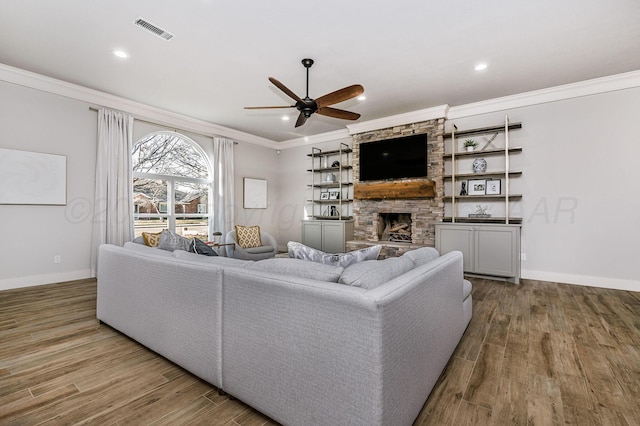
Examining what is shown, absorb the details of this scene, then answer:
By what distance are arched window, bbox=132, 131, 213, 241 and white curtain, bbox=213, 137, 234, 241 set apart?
0.17 m

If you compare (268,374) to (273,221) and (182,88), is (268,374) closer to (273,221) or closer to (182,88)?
(182,88)

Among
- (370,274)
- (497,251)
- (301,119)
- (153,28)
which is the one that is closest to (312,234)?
(301,119)

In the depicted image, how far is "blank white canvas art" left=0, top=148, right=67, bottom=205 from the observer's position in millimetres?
3832

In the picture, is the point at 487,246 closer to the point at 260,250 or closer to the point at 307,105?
the point at 307,105

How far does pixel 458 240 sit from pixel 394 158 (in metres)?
1.87

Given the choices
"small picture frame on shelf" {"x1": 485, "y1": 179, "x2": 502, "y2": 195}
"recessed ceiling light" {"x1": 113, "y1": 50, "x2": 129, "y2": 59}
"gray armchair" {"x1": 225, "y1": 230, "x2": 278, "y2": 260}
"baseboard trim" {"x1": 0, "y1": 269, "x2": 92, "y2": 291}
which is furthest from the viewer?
"gray armchair" {"x1": 225, "y1": 230, "x2": 278, "y2": 260}

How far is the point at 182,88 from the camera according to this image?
4375 mm

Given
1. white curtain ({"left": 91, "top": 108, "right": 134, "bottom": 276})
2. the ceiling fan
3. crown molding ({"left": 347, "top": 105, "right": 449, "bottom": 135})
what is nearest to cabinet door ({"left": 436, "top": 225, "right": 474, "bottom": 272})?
crown molding ({"left": 347, "top": 105, "right": 449, "bottom": 135})

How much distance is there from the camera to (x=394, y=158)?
5562mm

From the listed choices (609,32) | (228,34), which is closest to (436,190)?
(609,32)

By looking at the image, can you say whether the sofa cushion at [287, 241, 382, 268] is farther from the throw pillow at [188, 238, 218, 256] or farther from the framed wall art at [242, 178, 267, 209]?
the framed wall art at [242, 178, 267, 209]

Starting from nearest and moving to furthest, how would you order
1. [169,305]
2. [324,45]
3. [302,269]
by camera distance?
[302,269]
[169,305]
[324,45]

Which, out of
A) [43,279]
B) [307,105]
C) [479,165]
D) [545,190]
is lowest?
[43,279]

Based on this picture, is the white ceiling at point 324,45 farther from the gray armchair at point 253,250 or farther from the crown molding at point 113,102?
the gray armchair at point 253,250
